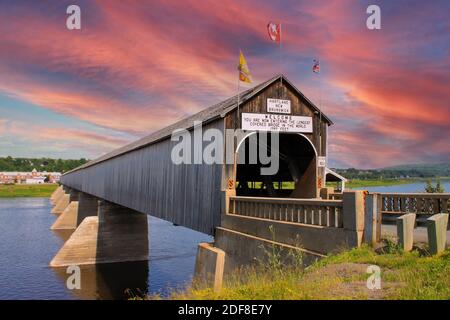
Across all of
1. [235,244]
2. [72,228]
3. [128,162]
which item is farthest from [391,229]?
[72,228]

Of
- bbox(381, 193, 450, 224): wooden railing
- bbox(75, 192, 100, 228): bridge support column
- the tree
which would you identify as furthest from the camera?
bbox(75, 192, 100, 228): bridge support column

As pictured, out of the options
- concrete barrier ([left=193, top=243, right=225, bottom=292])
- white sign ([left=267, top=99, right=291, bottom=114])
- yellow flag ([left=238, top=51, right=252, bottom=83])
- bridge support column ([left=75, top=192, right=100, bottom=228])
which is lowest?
bridge support column ([left=75, top=192, right=100, bottom=228])

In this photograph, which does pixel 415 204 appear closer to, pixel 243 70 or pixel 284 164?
pixel 243 70

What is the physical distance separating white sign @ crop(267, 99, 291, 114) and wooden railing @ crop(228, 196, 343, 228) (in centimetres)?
436

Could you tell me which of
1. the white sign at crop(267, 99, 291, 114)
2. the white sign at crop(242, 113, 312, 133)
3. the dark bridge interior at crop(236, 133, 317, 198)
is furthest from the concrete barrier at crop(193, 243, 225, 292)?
the dark bridge interior at crop(236, 133, 317, 198)

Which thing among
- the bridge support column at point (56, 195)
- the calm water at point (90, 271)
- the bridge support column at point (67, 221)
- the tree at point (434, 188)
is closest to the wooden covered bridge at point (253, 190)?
the calm water at point (90, 271)

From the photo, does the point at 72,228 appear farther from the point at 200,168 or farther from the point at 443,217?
the point at 443,217

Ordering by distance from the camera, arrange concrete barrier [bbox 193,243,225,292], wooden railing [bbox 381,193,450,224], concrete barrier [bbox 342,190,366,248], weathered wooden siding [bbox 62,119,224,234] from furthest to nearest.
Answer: weathered wooden siding [bbox 62,119,224,234]
concrete barrier [bbox 193,243,225,292]
wooden railing [bbox 381,193,450,224]
concrete barrier [bbox 342,190,366,248]

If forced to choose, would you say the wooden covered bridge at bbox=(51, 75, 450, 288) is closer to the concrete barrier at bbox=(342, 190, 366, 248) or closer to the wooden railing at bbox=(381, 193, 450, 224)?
the concrete barrier at bbox=(342, 190, 366, 248)

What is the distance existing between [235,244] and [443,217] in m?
7.19

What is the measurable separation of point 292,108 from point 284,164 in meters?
7.44

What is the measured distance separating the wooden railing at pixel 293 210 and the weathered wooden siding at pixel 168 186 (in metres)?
1.44

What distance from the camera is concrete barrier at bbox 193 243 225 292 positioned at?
1384 centimetres

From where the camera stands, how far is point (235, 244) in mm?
14172
